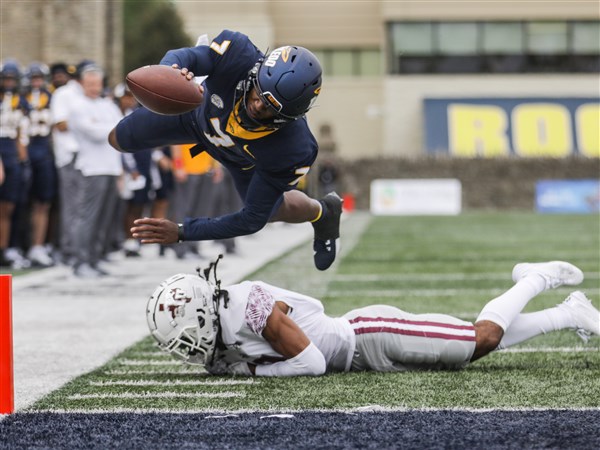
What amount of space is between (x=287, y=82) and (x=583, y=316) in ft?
6.29

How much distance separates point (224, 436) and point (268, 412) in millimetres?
482

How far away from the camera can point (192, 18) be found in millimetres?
40812

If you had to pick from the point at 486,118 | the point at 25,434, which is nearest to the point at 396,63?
the point at 486,118

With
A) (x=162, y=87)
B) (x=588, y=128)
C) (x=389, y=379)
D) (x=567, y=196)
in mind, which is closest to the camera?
(x=162, y=87)

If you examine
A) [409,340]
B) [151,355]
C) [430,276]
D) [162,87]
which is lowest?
[151,355]

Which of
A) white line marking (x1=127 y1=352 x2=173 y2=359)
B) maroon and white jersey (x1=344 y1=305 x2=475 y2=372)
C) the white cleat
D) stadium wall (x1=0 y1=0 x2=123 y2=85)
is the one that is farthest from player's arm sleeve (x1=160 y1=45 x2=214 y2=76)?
stadium wall (x1=0 y1=0 x2=123 y2=85)

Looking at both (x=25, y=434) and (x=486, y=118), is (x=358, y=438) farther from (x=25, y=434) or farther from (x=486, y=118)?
(x=486, y=118)

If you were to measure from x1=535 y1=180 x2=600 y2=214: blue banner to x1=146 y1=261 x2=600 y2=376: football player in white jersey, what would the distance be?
89.6 feet

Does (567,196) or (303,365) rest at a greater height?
(567,196)

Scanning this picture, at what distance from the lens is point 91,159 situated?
10.9 m

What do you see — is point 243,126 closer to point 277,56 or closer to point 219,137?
point 219,137

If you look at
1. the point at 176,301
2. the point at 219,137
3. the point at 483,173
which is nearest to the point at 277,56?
the point at 219,137

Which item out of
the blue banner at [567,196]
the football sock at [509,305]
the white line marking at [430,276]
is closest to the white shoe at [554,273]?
the football sock at [509,305]

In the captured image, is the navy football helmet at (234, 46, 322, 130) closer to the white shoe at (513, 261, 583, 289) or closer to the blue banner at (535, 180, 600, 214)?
the white shoe at (513, 261, 583, 289)
